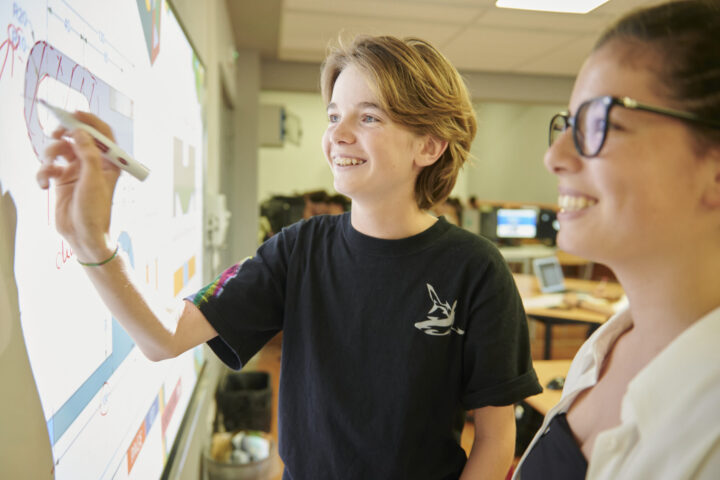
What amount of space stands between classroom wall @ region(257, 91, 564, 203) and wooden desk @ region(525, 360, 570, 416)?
582cm

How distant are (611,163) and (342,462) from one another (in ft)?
2.46

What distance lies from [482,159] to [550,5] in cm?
560

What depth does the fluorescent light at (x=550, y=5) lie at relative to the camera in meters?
2.89

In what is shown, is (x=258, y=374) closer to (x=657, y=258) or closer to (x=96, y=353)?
(x=96, y=353)

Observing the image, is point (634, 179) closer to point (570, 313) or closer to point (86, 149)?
point (86, 149)

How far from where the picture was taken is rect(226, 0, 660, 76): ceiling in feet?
11.1

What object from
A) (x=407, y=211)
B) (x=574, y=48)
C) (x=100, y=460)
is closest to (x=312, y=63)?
(x=574, y=48)

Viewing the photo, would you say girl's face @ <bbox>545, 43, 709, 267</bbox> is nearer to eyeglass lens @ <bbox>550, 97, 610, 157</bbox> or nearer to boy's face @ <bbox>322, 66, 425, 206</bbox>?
eyeglass lens @ <bbox>550, 97, 610, 157</bbox>

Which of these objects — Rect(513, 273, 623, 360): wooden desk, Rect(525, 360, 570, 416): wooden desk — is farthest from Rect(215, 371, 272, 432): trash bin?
Rect(513, 273, 623, 360): wooden desk

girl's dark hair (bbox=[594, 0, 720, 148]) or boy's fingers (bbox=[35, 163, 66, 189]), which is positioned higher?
girl's dark hair (bbox=[594, 0, 720, 148])

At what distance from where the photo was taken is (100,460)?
0.81 metres

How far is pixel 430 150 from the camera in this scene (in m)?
1.11

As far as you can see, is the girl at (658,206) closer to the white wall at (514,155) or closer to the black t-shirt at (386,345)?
the black t-shirt at (386,345)

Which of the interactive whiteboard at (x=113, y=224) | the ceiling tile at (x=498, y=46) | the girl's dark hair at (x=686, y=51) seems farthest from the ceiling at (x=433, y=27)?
the girl's dark hair at (x=686, y=51)
